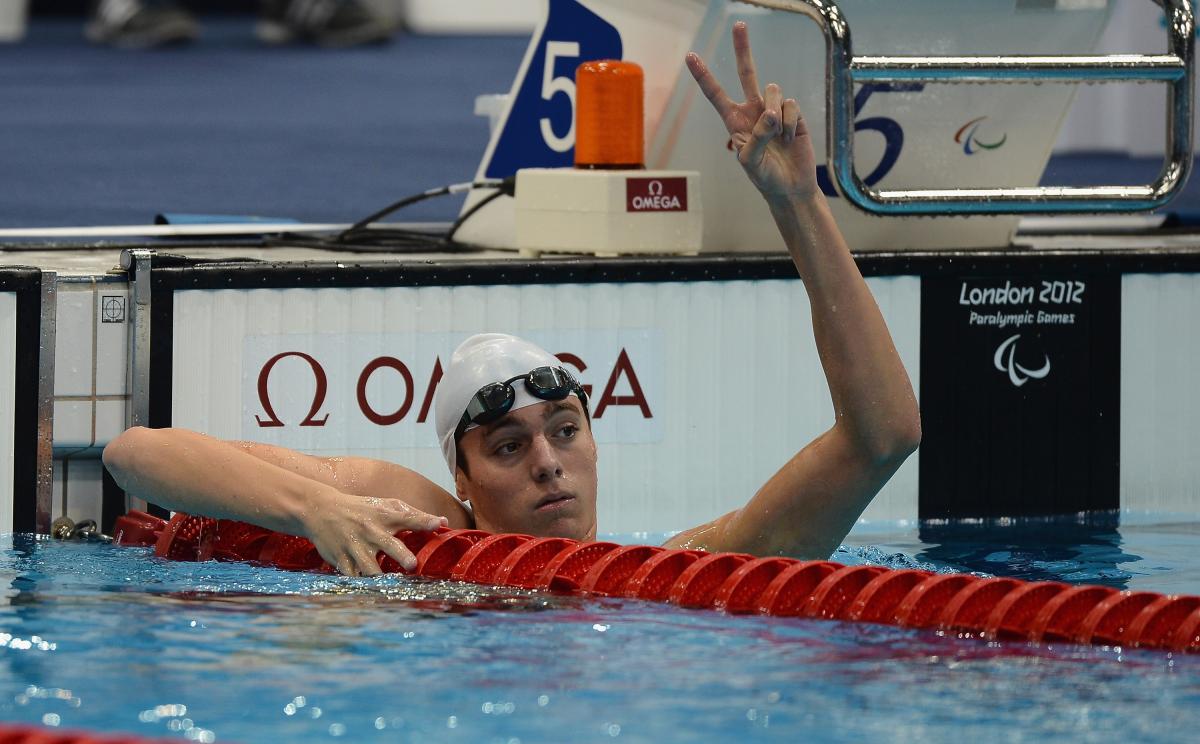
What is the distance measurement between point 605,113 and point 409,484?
4.28ft

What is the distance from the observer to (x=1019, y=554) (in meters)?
4.28

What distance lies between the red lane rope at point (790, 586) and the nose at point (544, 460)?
0.11m

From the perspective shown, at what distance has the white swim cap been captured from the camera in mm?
3439

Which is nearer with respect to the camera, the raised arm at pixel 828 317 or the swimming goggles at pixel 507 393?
the raised arm at pixel 828 317

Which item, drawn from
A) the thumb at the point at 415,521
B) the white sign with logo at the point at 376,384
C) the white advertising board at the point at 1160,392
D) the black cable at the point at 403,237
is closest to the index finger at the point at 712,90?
the thumb at the point at 415,521

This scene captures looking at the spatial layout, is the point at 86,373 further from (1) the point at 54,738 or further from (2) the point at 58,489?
(1) the point at 54,738

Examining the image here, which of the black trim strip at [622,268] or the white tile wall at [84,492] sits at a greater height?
the black trim strip at [622,268]

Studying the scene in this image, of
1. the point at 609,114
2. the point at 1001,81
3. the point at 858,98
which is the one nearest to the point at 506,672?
the point at 609,114

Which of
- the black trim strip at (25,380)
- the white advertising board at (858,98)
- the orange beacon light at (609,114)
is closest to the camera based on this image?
the black trim strip at (25,380)

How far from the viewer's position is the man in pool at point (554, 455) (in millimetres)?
3055

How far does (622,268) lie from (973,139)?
1036 mm

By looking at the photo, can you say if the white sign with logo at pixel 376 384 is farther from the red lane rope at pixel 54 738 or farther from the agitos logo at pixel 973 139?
the red lane rope at pixel 54 738

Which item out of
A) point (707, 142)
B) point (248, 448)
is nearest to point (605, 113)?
point (707, 142)

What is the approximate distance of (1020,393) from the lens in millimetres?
4648
